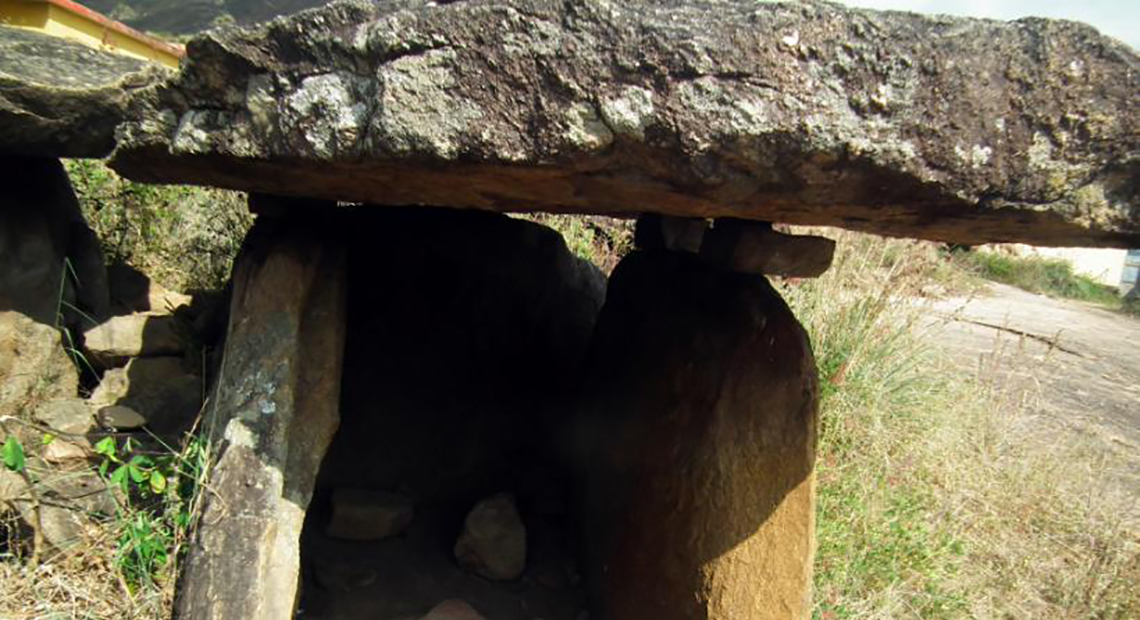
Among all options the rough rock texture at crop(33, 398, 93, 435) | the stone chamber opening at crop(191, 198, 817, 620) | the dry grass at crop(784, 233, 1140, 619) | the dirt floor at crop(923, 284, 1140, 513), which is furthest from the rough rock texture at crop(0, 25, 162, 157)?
the dirt floor at crop(923, 284, 1140, 513)

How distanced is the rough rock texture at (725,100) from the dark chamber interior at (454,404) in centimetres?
127

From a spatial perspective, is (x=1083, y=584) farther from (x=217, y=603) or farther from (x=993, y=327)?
(x=993, y=327)

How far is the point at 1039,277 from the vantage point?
607 inches

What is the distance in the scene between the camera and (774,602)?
188 cm

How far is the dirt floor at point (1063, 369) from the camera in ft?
13.7

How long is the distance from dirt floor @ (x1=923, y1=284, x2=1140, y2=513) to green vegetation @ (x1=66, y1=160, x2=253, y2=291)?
3.75 metres

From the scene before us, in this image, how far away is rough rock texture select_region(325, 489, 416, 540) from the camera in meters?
2.44

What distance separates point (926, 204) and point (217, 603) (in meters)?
1.58

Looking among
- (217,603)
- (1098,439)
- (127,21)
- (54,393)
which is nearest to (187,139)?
(217,603)

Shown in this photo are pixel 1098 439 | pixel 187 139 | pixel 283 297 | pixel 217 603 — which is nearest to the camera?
pixel 187 139

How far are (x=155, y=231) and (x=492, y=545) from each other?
2.28 metres

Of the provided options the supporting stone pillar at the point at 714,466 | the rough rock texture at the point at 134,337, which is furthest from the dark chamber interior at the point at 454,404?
the rough rock texture at the point at 134,337

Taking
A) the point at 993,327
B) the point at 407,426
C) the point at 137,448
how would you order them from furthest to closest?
the point at 993,327, the point at 407,426, the point at 137,448

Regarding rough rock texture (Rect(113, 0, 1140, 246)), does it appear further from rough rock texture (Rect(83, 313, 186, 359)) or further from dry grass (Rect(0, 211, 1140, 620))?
rough rock texture (Rect(83, 313, 186, 359))
